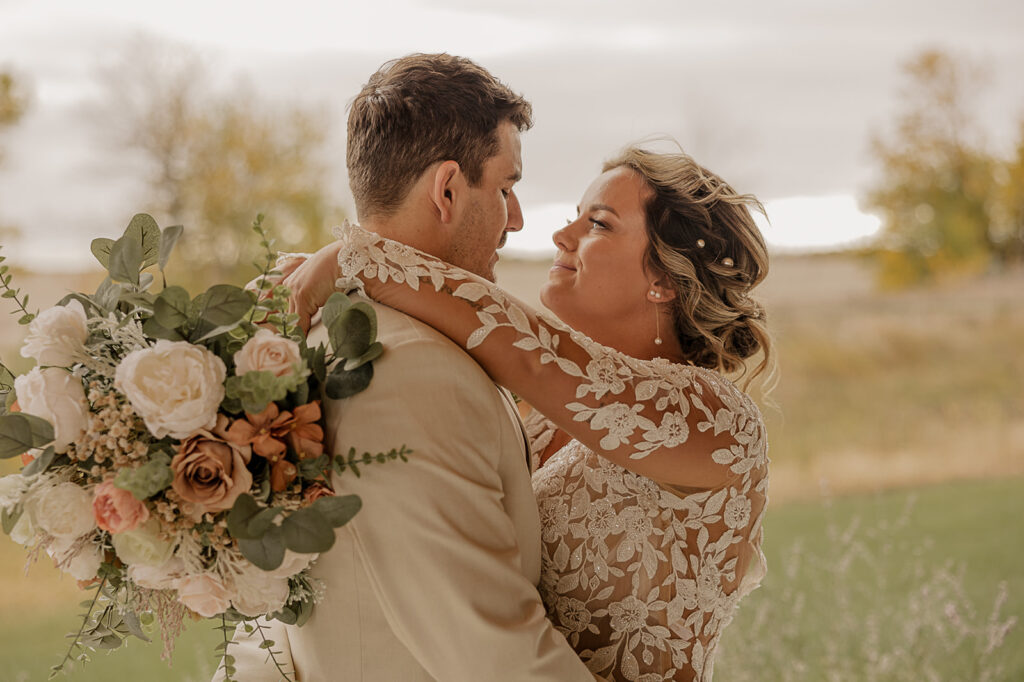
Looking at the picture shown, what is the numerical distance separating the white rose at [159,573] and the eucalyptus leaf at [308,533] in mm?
213

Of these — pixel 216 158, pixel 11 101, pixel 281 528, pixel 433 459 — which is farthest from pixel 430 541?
pixel 216 158

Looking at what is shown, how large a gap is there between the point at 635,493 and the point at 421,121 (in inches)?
39.5

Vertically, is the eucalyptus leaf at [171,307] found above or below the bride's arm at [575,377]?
above

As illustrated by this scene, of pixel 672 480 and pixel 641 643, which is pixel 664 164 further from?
pixel 641 643

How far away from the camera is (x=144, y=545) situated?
63.8 inches

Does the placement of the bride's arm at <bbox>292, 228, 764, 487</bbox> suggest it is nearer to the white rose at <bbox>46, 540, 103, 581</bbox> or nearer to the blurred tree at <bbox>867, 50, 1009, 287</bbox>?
the white rose at <bbox>46, 540, 103, 581</bbox>

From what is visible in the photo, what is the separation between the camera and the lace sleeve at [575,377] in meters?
1.91

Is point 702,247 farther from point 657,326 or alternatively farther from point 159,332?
point 159,332

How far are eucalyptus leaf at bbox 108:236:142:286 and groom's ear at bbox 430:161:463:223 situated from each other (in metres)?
0.59

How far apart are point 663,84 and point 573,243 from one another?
233 inches

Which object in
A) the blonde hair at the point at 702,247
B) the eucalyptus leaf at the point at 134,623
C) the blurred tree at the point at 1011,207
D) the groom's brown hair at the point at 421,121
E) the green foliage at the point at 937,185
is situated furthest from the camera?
the green foliage at the point at 937,185

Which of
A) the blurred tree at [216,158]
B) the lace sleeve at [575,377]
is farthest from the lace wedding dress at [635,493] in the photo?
the blurred tree at [216,158]

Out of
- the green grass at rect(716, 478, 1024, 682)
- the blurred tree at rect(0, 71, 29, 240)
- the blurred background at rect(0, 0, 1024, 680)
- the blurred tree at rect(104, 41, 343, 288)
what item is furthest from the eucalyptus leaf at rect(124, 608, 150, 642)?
the blurred tree at rect(104, 41, 343, 288)

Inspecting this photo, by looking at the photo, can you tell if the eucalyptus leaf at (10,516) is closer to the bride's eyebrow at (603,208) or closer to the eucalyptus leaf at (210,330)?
the eucalyptus leaf at (210,330)
